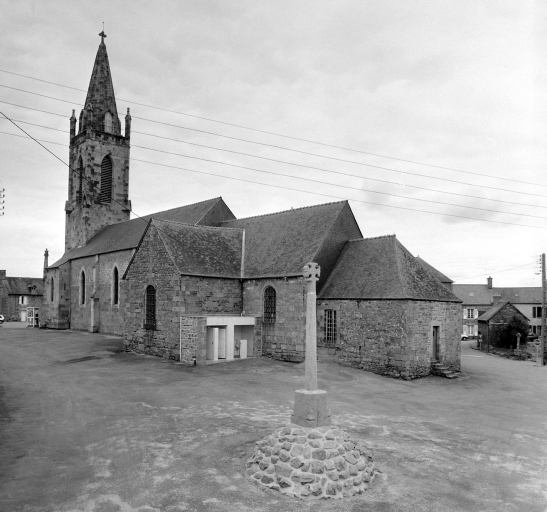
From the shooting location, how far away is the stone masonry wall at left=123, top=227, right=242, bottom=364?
25875mm

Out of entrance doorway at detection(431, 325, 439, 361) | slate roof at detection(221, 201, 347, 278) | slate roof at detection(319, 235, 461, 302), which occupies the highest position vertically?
slate roof at detection(221, 201, 347, 278)

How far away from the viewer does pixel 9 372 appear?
847 inches

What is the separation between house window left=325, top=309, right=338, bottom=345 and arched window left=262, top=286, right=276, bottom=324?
318 centimetres

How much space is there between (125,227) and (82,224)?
21.2 feet

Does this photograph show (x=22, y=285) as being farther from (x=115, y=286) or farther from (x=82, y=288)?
(x=115, y=286)

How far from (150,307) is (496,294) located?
2069 inches

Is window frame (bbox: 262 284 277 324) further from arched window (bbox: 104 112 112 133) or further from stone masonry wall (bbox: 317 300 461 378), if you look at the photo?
arched window (bbox: 104 112 112 133)

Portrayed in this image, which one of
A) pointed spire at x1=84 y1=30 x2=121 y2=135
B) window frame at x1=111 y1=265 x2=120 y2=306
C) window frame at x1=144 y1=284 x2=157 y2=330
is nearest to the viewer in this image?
window frame at x1=144 y1=284 x2=157 y2=330

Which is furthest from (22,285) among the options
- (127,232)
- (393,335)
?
(393,335)

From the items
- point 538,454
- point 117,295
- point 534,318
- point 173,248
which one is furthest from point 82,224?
point 534,318

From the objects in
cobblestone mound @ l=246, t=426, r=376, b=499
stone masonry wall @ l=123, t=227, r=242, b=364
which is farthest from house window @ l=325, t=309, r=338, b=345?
cobblestone mound @ l=246, t=426, r=376, b=499

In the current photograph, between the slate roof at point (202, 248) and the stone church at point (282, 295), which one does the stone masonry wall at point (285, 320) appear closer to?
the stone church at point (282, 295)

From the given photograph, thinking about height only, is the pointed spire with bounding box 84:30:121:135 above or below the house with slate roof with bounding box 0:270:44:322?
above

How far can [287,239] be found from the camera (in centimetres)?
2870
